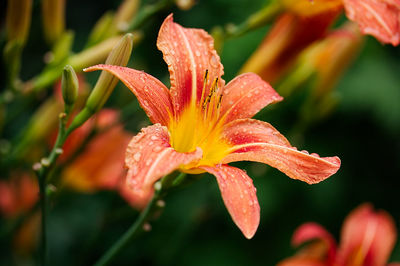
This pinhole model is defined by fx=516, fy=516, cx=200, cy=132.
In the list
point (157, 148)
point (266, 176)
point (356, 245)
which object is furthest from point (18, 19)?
point (266, 176)

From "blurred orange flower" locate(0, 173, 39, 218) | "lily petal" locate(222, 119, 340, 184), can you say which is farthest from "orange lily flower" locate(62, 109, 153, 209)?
"lily petal" locate(222, 119, 340, 184)

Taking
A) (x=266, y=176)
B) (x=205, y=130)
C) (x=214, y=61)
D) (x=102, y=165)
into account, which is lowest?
(x=266, y=176)

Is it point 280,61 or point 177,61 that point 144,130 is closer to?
point 177,61

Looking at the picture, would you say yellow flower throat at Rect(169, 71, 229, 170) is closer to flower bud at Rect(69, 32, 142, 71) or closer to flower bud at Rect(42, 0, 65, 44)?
flower bud at Rect(69, 32, 142, 71)

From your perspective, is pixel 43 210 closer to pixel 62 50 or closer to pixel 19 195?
pixel 62 50

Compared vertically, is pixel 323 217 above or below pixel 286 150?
below

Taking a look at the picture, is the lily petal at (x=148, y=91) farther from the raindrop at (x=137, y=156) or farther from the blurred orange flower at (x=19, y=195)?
the blurred orange flower at (x=19, y=195)

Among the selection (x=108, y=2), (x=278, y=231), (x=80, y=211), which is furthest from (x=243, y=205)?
(x=108, y=2)

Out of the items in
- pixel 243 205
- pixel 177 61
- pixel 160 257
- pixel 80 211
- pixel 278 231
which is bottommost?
pixel 278 231

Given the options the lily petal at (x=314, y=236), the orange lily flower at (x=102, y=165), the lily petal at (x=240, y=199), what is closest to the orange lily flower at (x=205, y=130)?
the lily petal at (x=240, y=199)
